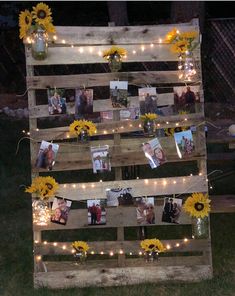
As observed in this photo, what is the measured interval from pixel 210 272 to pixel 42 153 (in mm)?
1685

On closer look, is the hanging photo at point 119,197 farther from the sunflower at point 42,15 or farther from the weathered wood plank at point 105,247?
the sunflower at point 42,15

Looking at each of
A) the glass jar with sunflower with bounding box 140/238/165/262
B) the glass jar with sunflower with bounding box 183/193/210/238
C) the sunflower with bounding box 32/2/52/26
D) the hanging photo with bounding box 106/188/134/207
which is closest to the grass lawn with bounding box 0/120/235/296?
the glass jar with sunflower with bounding box 140/238/165/262

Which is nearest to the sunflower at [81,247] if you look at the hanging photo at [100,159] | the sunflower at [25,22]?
the hanging photo at [100,159]

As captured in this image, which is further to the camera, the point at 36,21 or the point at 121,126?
the point at 121,126

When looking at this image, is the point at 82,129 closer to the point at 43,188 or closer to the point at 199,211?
the point at 43,188

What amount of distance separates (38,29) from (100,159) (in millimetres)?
1122

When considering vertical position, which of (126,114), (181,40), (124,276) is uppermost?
(181,40)

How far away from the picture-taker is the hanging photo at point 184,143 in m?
4.29

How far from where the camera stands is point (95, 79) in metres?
4.29

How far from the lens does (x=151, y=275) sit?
14.4 ft

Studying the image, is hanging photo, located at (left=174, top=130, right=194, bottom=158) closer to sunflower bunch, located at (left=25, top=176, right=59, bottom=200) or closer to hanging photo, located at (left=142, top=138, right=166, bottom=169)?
hanging photo, located at (left=142, top=138, right=166, bottom=169)

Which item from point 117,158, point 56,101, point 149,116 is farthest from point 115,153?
point 56,101

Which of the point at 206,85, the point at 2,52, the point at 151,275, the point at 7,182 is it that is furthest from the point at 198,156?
the point at 2,52

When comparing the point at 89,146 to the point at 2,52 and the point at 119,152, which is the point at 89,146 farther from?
the point at 2,52
